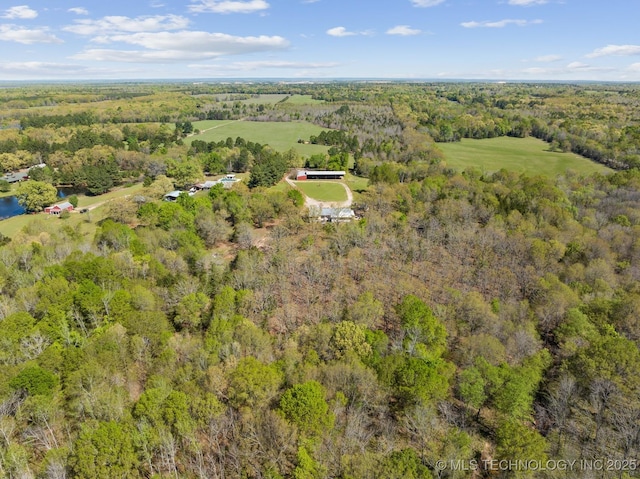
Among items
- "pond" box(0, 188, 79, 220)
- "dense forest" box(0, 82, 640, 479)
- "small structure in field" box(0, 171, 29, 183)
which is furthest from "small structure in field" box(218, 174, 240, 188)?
"small structure in field" box(0, 171, 29, 183)

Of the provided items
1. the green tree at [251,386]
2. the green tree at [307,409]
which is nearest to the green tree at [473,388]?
the green tree at [307,409]

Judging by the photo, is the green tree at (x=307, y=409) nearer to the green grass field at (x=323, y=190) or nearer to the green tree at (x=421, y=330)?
the green tree at (x=421, y=330)

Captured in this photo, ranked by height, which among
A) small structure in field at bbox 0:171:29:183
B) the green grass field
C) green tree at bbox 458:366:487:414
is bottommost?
green tree at bbox 458:366:487:414

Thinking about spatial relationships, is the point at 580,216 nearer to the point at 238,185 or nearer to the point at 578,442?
the point at 578,442

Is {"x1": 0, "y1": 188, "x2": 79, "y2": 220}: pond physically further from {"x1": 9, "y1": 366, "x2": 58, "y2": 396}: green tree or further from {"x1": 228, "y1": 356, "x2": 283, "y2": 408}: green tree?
{"x1": 228, "y1": 356, "x2": 283, "y2": 408}: green tree

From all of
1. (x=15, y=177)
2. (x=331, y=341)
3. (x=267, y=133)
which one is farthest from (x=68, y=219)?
(x=267, y=133)

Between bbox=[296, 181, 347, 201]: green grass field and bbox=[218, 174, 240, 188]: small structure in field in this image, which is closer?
bbox=[296, 181, 347, 201]: green grass field

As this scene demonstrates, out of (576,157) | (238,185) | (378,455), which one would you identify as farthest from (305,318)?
(576,157)
